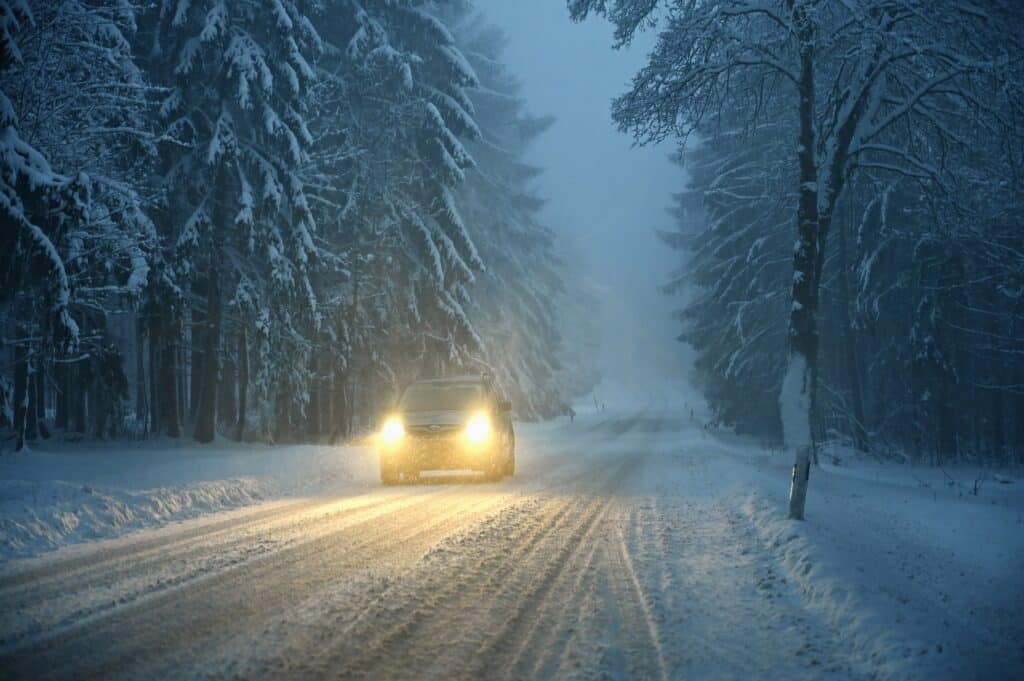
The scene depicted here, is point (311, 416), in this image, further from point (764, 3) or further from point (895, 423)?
point (895, 423)

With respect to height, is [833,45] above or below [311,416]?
above

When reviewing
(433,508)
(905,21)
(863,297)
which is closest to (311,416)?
(433,508)

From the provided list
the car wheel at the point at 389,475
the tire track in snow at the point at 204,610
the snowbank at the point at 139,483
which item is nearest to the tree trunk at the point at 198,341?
the snowbank at the point at 139,483

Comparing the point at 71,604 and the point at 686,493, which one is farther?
the point at 686,493

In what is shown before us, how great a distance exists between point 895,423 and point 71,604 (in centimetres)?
2859

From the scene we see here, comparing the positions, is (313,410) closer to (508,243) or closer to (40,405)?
(40,405)

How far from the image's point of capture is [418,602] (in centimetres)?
554

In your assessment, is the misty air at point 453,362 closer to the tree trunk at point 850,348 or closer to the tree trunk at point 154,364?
the tree trunk at point 154,364

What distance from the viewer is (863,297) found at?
906 inches

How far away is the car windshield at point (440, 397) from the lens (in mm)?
14992

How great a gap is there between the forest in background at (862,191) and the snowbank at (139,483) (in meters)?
8.88

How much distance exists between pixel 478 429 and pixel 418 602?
866 centimetres

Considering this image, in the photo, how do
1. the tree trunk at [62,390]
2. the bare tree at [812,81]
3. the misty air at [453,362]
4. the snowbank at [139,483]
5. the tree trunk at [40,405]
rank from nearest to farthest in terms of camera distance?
the misty air at [453,362], the snowbank at [139,483], the bare tree at [812,81], the tree trunk at [62,390], the tree trunk at [40,405]

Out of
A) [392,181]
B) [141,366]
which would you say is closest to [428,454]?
[392,181]
